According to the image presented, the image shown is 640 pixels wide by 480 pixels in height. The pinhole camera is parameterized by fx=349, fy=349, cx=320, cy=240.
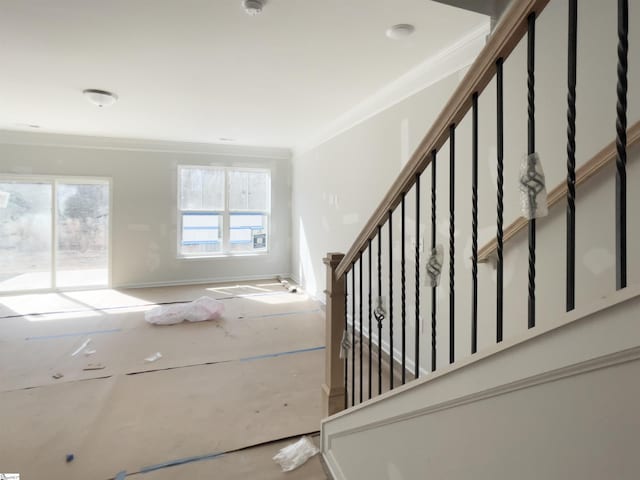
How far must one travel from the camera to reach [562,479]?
2.18ft

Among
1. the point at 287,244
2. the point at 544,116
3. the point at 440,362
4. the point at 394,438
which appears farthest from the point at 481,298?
the point at 287,244

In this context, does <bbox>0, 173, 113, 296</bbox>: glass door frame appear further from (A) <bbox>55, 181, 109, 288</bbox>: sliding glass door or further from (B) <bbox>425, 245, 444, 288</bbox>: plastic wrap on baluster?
(B) <bbox>425, 245, 444, 288</bbox>: plastic wrap on baluster

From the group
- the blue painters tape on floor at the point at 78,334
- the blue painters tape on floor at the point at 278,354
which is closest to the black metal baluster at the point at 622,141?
the blue painters tape on floor at the point at 278,354

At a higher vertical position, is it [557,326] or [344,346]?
[557,326]

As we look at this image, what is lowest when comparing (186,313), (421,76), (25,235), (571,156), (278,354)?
Answer: (278,354)

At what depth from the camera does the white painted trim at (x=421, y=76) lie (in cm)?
235

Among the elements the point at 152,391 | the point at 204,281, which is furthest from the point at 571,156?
the point at 204,281

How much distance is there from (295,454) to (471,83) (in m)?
2.01

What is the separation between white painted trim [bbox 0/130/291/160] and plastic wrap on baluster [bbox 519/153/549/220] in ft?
20.1

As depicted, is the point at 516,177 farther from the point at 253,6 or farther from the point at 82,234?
the point at 82,234

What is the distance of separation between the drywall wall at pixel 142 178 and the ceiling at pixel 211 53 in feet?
3.87

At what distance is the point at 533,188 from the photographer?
29.9 inches

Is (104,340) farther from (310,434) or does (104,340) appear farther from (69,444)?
(310,434)

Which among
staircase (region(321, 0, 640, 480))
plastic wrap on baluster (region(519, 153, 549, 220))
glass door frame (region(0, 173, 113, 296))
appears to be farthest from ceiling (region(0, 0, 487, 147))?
plastic wrap on baluster (region(519, 153, 549, 220))
